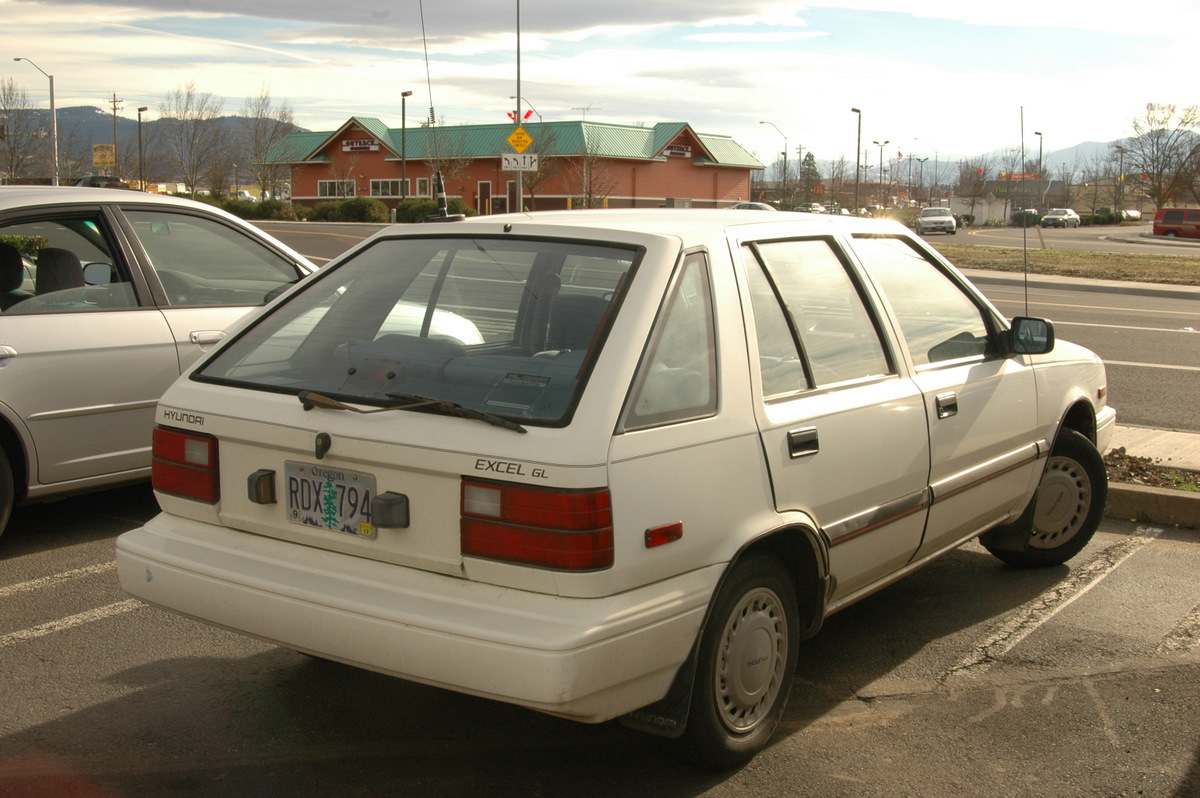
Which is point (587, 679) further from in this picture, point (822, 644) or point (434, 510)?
point (822, 644)

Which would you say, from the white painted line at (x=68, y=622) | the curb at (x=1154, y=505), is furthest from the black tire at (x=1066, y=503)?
the white painted line at (x=68, y=622)

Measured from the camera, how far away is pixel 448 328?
3520mm

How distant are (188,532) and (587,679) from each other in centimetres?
148

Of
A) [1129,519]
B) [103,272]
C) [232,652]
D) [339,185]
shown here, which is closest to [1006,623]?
[1129,519]

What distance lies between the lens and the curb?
245 inches

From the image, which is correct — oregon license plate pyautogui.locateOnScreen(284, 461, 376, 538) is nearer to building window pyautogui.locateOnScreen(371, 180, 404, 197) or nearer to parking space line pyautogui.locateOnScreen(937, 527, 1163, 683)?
parking space line pyautogui.locateOnScreen(937, 527, 1163, 683)

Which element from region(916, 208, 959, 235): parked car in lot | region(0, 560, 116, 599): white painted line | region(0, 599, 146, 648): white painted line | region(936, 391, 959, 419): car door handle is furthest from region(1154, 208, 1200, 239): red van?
region(0, 599, 146, 648): white painted line

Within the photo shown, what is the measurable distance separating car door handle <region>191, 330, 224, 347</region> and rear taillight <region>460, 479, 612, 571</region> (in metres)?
3.52

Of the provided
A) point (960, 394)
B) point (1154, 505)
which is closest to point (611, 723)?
point (960, 394)

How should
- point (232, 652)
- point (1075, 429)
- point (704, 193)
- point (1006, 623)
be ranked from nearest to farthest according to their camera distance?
point (232, 652), point (1006, 623), point (1075, 429), point (704, 193)

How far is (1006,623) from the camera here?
15.6ft

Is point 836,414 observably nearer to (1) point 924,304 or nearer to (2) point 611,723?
(1) point 924,304

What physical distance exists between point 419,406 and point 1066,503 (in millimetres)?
3617

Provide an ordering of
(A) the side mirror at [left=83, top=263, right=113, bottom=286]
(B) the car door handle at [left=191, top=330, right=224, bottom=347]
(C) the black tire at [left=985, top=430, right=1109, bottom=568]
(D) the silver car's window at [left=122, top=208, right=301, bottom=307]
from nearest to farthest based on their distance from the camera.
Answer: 1. (C) the black tire at [left=985, top=430, right=1109, bottom=568]
2. (A) the side mirror at [left=83, top=263, right=113, bottom=286]
3. (B) the car door handle at [left=191, top=330, right=224, bottom=347]
4. (D) the silver car's window at [left=122, top=208, right=301, bottom=307]
